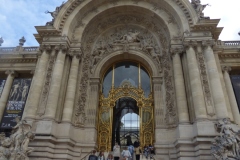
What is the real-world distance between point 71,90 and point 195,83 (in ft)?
23.9

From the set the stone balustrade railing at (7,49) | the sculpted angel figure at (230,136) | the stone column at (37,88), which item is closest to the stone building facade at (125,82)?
the stone column at (37,88)

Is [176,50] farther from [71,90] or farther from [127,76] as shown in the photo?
[71,90]

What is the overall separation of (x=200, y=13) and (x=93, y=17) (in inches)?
295

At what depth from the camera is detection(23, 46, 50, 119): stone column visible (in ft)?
38.9

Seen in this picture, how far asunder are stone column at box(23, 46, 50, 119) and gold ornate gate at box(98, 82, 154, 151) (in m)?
4.22

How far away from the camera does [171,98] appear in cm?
1334

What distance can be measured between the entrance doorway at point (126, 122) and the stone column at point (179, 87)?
334 centimetres

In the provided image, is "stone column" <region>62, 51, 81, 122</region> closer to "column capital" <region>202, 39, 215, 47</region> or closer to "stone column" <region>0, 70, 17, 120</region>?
"stone column" <region>0, 70, 17, 120</region>

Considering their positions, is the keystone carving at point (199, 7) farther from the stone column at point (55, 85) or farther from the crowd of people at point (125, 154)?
the stone column at point (55, 85)

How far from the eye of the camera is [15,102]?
1536cm

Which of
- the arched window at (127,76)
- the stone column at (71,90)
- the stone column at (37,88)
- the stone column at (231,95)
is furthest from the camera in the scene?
the arched window at (127,76)

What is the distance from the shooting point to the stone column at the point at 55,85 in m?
11.7

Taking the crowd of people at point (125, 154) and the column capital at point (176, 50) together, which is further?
the column capital at point (176, 50)

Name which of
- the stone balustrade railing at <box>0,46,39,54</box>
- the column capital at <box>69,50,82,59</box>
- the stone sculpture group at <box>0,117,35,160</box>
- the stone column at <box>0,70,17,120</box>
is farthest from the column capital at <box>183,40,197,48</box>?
the stone column at <box>0,70,17,120</box>
